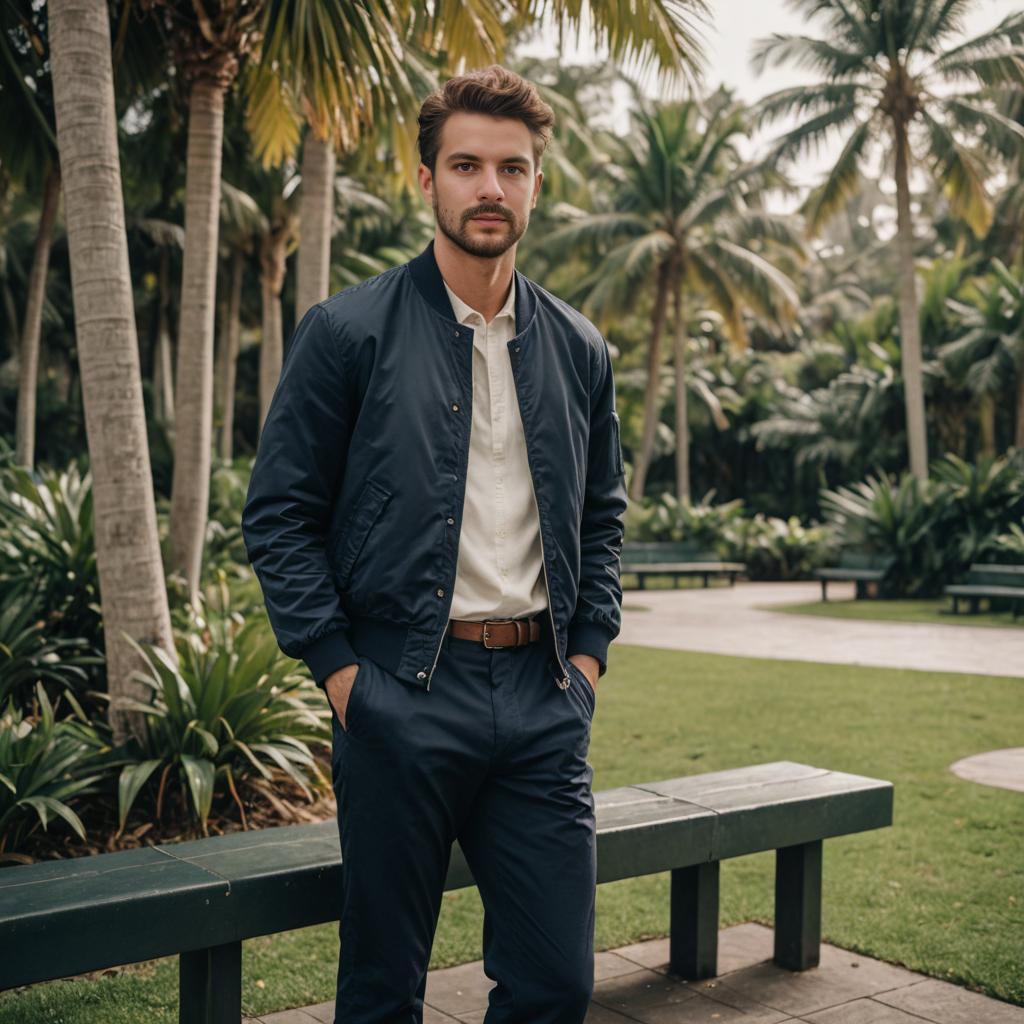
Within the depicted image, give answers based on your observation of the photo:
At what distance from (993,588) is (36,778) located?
13904 millimetres

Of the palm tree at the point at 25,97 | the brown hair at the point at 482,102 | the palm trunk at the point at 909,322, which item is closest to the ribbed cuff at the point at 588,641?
the brown hair at the point at 482,102

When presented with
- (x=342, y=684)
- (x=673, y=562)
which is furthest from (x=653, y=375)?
(x=342, y=684)

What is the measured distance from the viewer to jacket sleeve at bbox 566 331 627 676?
275cm

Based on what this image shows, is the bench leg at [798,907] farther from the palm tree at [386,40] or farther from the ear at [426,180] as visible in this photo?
the palm tree at [386,40]

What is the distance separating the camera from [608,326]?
102 ft

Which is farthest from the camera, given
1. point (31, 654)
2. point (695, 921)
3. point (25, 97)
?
point (25, 97)

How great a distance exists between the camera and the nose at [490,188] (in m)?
2.57

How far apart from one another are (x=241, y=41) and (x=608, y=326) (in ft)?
78.5

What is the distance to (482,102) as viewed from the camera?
2584 mm

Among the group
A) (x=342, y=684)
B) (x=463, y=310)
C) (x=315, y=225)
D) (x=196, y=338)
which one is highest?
(x=315, y=225)

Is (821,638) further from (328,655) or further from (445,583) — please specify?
(328,655)

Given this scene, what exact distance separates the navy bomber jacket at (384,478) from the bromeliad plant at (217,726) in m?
2.73

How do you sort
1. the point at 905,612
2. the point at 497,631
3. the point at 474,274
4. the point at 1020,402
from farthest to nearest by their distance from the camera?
the point at 1020,402 < the point at 905,612 < the point at 474,274 < the point at 497,631

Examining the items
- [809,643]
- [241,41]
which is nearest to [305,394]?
[241,41]
